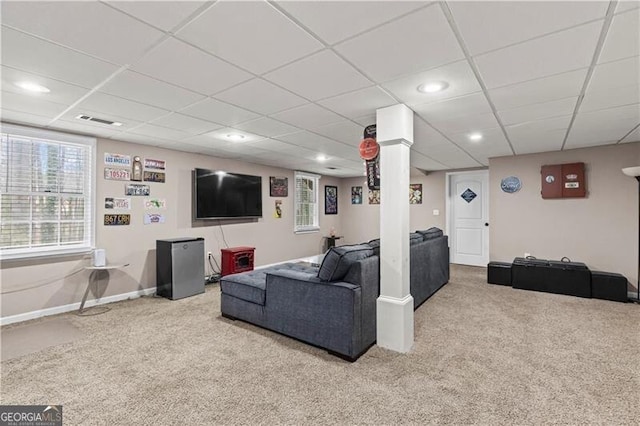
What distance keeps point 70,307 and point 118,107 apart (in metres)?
2.74

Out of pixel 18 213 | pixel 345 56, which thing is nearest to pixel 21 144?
pixel 18 213

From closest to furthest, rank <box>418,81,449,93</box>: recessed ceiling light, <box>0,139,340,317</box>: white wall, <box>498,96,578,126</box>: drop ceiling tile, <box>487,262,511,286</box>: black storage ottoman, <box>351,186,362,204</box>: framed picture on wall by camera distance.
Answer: <box>418,81,449,93</box>: recessed ceiling light < <box>498,96,578,126</box>: drop ceiling tile < <box>0,139,340,317</box>: white wall < <box>487,262,511,286</box>: black storage ottoman < <box>351,186,362,204</box>: framed picture on wall

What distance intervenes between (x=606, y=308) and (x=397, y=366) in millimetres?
3367

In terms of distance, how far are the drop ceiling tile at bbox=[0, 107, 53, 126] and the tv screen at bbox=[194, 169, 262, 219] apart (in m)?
1.99

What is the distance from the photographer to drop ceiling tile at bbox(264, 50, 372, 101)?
2.05 meters

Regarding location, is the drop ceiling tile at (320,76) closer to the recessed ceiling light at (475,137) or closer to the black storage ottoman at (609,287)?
the recessed ceiling light at (475,137)

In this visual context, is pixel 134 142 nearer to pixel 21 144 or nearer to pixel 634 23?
pixel 21 144

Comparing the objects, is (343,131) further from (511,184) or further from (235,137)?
(511,184)

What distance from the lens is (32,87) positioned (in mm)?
2490

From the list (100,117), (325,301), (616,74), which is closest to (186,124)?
(100,117)

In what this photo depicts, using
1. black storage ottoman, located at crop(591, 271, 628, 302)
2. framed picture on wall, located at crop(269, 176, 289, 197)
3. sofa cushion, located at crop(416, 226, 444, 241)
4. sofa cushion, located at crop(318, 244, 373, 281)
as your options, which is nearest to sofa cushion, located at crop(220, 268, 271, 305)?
sofa cushion, located at crop(318, 244, 373, 281)

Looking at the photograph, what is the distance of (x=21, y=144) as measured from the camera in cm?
361

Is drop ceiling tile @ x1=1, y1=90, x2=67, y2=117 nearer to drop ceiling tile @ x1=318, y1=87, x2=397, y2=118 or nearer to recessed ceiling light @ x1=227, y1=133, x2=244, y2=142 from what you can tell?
recessed ceiling light @ x1=227, y1=133, x2=244, y2=142

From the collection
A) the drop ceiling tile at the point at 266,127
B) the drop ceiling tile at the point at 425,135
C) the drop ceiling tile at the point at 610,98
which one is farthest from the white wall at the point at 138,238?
the drop ceiling tile at the point at 610,98
